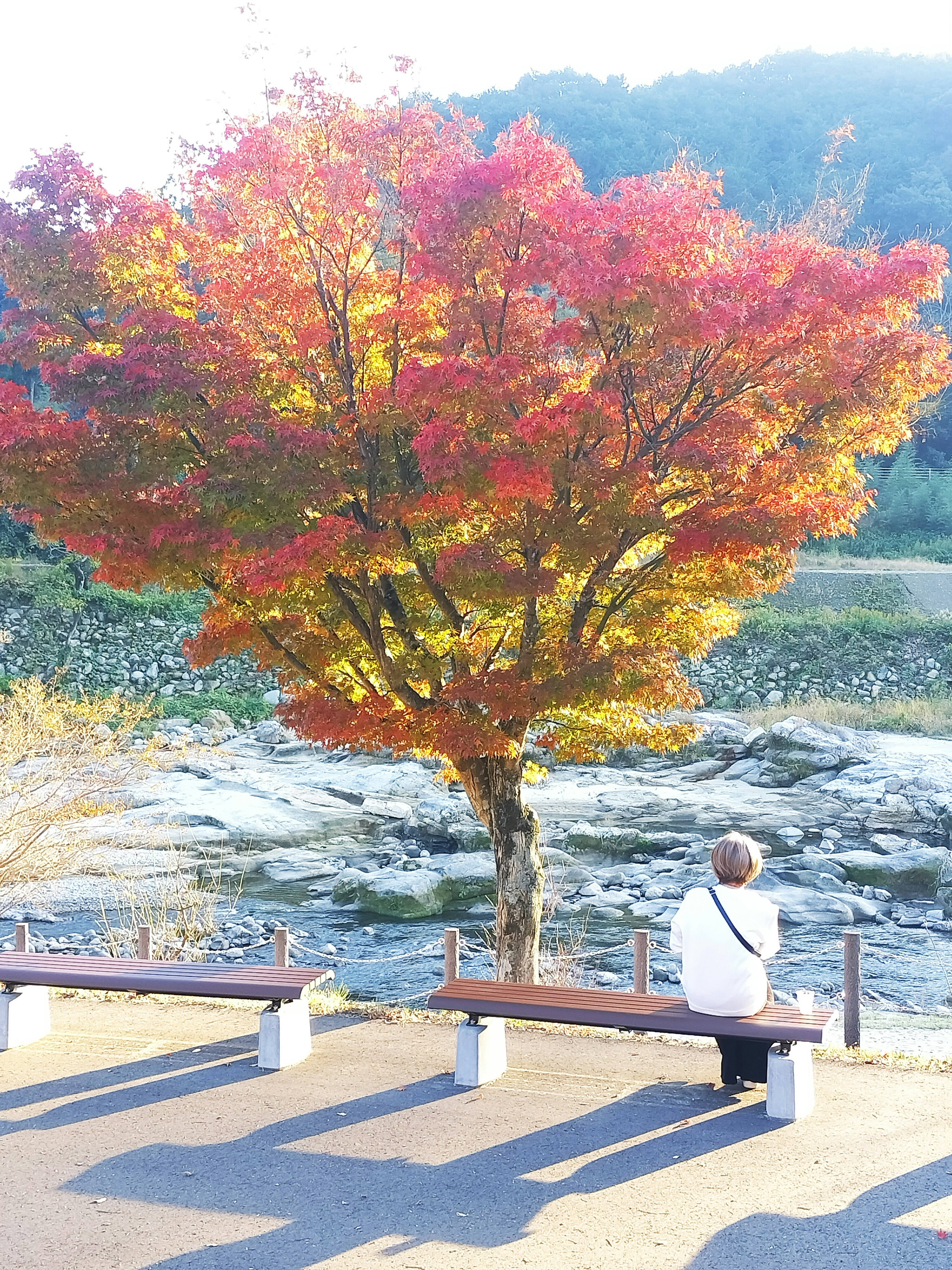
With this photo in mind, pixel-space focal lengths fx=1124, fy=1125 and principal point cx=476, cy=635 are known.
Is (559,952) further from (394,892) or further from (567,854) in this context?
(567,854)

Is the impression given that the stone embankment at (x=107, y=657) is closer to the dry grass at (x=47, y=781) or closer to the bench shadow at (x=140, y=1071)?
the dry grass at (x=47, y=781)

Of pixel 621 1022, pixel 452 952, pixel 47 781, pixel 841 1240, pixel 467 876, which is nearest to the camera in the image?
pixel 841 1240

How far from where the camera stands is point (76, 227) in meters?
7.18

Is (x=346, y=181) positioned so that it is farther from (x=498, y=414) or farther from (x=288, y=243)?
(x=498, y=414)

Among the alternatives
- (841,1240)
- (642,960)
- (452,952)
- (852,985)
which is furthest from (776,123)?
(841,1240)

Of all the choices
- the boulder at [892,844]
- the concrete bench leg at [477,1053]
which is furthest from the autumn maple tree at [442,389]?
the boulder at [892,844]

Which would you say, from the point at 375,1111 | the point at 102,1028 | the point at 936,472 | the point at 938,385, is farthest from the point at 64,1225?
the point at 936,472

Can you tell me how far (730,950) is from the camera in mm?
5324

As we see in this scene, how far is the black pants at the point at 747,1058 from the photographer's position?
18.3 feet

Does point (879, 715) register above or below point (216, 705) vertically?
below

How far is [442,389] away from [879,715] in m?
23.6

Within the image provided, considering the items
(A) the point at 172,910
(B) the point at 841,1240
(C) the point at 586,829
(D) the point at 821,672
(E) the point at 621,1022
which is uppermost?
(D) the point at 821,672

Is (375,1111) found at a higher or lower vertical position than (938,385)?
lower

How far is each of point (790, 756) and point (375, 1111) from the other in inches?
730
